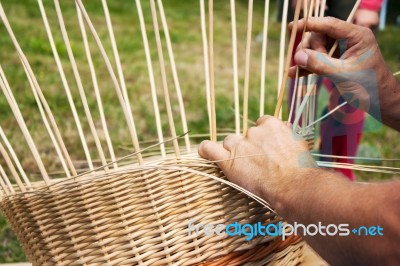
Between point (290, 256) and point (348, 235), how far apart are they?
0.29 meters

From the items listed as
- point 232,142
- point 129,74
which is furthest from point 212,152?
point 129,74

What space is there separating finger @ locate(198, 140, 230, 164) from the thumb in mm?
168

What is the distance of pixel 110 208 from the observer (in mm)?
703

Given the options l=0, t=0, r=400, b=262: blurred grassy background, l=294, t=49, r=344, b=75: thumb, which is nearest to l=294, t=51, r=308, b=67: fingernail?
l=294, t=49, r=344, b=75: thumb

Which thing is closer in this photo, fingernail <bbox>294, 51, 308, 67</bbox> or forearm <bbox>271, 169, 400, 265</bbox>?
forearm <bbox>271, 169, 400, 265</bbox>

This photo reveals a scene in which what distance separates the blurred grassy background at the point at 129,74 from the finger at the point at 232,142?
47cm

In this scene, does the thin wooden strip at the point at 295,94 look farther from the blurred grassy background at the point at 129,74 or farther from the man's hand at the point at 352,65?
the blurred grassy background at the point at 129,74

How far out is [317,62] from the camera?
31.3 inches

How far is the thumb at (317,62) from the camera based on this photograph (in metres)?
0.80

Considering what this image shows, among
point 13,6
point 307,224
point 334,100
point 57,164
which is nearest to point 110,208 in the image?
point 307,224

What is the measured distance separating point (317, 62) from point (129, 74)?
1910mm

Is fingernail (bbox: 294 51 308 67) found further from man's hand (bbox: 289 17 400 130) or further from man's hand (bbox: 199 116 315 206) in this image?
man's hand (bbox: 199 116 315 206)

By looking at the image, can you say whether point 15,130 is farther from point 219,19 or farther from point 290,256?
point 219,19

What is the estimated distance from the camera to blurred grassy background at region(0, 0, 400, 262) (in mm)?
1962
